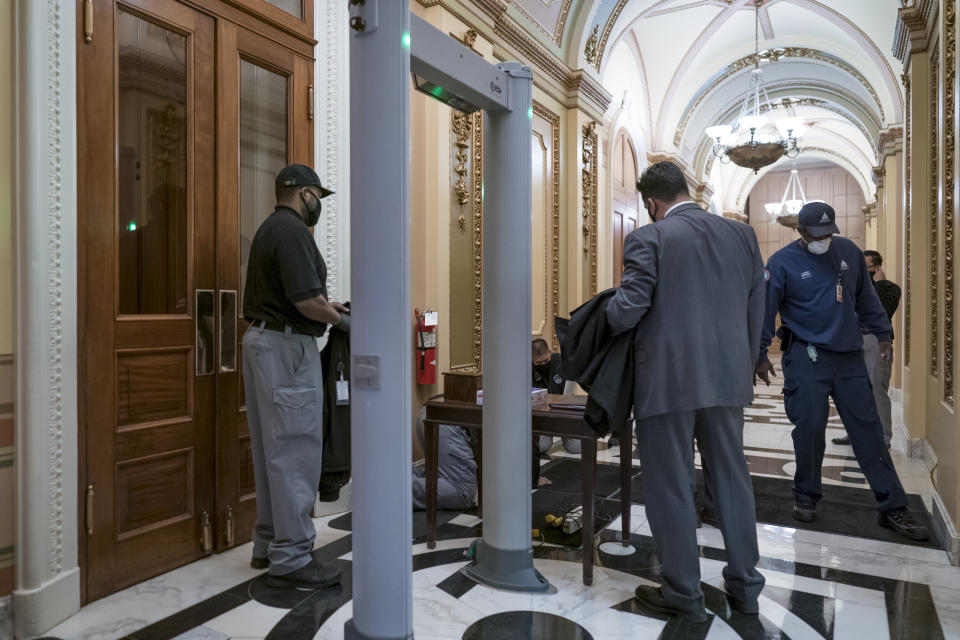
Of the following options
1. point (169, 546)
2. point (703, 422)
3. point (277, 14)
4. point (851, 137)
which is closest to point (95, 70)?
point (277, 14)

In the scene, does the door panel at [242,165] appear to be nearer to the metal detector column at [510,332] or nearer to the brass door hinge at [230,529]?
the brass door hinge at [230,529]

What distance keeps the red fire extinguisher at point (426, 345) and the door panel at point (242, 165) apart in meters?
1.22

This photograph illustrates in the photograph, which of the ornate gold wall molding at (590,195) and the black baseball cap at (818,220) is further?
the ornate gold wall molding at (590,195)

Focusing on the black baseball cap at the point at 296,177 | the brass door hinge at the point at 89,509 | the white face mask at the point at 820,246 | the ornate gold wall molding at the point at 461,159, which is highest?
the ornate gold wall molding at the point at 461,159

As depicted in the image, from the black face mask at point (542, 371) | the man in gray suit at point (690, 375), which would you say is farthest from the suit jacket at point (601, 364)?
the black face mask at point (542, 371)

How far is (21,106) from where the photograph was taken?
88.7 inches

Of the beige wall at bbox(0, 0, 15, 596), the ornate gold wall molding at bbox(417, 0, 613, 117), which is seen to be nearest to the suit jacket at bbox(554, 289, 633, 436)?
the beige wall at bbox(0, 0, 15, 596)

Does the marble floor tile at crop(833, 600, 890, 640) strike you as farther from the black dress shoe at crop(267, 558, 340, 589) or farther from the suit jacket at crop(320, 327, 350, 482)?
the suit jacket at crop(320, 327, 350, 482)

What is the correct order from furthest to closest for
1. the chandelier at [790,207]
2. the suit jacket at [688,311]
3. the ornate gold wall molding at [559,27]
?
1. the chandelier at [790,207]
2. the ornate gold wall molding at [559,27]
3. the suit jacket at [688,311]

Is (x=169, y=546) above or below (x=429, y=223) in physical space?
below

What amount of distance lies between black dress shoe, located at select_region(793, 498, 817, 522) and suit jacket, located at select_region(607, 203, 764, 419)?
1.58 meters

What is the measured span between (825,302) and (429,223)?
2.38 meters

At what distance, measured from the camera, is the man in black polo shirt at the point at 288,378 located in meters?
2.65

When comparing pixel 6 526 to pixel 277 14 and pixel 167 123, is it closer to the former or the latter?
pixel 167 123
